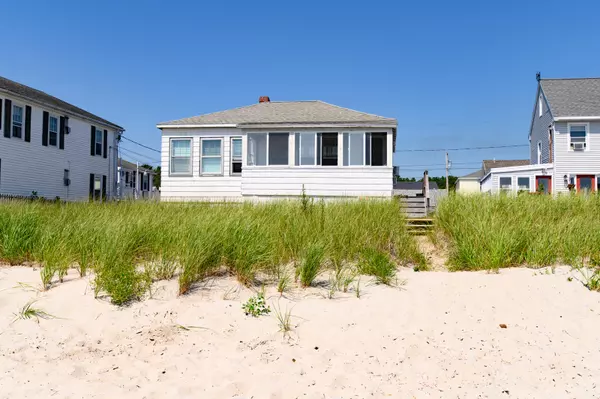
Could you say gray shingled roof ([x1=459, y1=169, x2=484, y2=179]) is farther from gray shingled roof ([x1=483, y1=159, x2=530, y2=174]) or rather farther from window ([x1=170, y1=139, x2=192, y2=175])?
window ([x1=170, y1=139, x2=192, y2=175])

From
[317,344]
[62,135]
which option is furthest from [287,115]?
[62,135]

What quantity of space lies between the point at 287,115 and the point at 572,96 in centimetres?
2027

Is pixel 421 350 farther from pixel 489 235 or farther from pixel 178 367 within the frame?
pixel 489 235

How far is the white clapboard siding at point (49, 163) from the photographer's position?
22222 mm

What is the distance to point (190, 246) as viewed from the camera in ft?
18.3

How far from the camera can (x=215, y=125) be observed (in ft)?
62.4

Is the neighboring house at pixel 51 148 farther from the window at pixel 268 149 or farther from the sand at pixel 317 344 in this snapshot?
the sand at pixel 317 344

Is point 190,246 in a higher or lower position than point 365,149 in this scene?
lower

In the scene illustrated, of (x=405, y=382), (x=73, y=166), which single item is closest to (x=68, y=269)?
(x=405, y=382)

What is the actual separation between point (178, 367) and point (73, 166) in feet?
89.4

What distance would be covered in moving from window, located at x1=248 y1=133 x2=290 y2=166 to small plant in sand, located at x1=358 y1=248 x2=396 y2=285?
11.7 m

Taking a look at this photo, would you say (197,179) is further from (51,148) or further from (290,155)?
(51,148)

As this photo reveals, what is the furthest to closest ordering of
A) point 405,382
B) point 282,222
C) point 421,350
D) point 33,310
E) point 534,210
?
point 534,210, point 282,222, point 33,310, point 421,350, point 405,382

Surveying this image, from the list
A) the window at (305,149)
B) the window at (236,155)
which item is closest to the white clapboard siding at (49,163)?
the window at (236,155)
